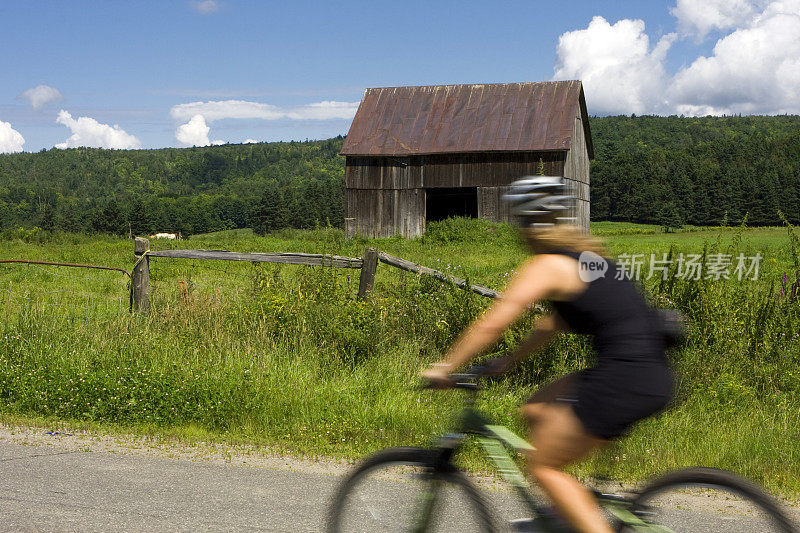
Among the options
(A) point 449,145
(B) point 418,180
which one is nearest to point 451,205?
(B) point 418,180

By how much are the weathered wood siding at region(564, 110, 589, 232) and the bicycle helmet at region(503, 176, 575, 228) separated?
103ft

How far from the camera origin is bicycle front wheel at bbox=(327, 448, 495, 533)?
3.22m

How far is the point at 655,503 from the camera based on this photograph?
312 centimetres

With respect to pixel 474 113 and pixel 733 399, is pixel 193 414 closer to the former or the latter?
pixel 733 399

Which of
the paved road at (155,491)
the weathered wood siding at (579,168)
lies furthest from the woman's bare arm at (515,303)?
the weathered wood siding at (579,168)

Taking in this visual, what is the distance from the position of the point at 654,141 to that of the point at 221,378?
155 m

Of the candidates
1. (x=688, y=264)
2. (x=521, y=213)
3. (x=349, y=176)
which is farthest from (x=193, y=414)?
(x=349, y=176)

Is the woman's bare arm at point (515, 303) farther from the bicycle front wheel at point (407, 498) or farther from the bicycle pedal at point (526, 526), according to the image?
the bicycle pedal at point (526, 526)

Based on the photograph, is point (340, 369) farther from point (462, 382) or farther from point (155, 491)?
point (462, 382)

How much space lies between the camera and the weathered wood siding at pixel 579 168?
35.0 m

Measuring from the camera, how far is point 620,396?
2984mm

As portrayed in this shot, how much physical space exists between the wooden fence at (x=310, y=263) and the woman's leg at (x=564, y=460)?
5.39 meters

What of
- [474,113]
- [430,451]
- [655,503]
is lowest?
[655,503]

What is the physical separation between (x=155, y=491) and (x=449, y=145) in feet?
100
